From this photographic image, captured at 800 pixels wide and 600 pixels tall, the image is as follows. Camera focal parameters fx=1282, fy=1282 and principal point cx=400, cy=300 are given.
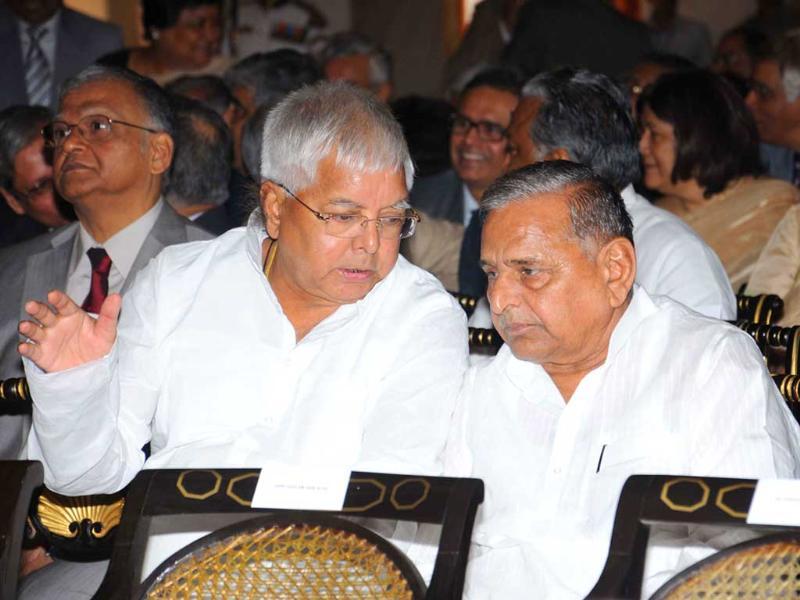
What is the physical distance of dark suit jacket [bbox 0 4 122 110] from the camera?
607 cm

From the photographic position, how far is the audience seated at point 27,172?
4.39 metres

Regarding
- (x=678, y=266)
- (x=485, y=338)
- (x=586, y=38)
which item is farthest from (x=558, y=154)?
(x=586, y=38)

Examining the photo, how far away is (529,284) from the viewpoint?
8.10 ft

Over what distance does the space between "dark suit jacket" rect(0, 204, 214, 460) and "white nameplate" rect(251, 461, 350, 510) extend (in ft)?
4.91

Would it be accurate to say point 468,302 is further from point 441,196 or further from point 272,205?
point 441,196

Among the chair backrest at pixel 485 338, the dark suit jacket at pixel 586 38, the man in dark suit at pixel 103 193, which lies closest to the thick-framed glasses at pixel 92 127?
the man in dark suit at pixel 103 193

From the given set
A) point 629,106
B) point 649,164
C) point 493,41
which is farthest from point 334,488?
point 493,41

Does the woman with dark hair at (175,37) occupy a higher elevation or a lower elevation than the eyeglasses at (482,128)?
lower

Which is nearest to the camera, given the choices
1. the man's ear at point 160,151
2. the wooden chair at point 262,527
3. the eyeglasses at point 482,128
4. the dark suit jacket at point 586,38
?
the wooden chair at point 262,527

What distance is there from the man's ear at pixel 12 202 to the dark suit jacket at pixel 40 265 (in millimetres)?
882

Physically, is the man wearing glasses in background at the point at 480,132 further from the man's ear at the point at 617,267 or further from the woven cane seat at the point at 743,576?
the woven cane seat at the point at 743,576

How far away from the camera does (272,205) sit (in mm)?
2750

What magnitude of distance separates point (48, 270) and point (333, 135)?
4.41 feet

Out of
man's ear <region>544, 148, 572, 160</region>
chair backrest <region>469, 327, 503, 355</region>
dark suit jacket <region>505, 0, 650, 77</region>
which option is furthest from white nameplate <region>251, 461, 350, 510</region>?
dark suit jacket <region>505, 0, 650, 77</region>
